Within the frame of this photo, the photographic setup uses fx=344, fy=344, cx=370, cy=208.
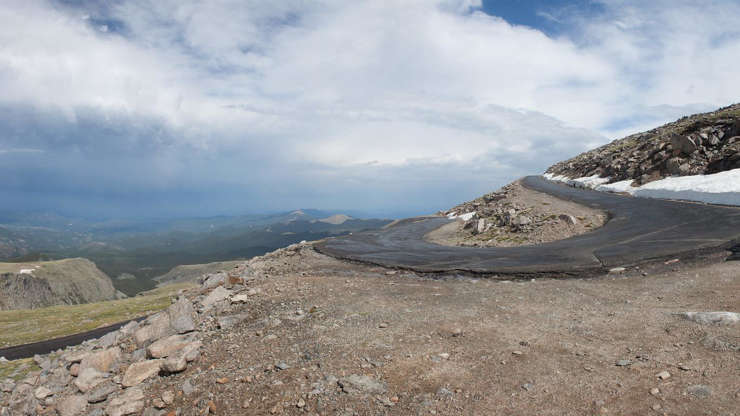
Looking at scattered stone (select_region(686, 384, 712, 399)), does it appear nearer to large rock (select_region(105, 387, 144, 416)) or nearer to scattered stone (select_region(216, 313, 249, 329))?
large rock (select_region(105, 387, 144, 416))

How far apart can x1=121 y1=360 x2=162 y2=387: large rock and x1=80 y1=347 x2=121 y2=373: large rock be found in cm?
183

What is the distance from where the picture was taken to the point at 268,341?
9891mm

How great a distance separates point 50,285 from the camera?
155 meters

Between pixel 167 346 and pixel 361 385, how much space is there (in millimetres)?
6799

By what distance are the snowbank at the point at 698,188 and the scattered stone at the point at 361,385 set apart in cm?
3198

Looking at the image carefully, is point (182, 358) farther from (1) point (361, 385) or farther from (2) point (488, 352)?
(2) point (488, 352)

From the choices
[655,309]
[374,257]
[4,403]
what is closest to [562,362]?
[655,309]

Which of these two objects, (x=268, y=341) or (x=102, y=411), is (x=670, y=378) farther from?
(x=102, y=411)

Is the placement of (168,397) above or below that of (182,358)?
below

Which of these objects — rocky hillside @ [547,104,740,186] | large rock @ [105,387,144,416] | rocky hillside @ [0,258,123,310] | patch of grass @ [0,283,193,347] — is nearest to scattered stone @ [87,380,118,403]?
large rock @ [105,387,144,416]

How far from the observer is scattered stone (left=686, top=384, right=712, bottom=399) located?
217 inches

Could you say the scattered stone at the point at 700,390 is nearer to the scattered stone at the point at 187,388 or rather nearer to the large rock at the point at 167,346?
the scattered stone at the point at 187,388

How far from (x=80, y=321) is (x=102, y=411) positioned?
3422 inches

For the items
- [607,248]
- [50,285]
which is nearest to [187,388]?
[607,248]
